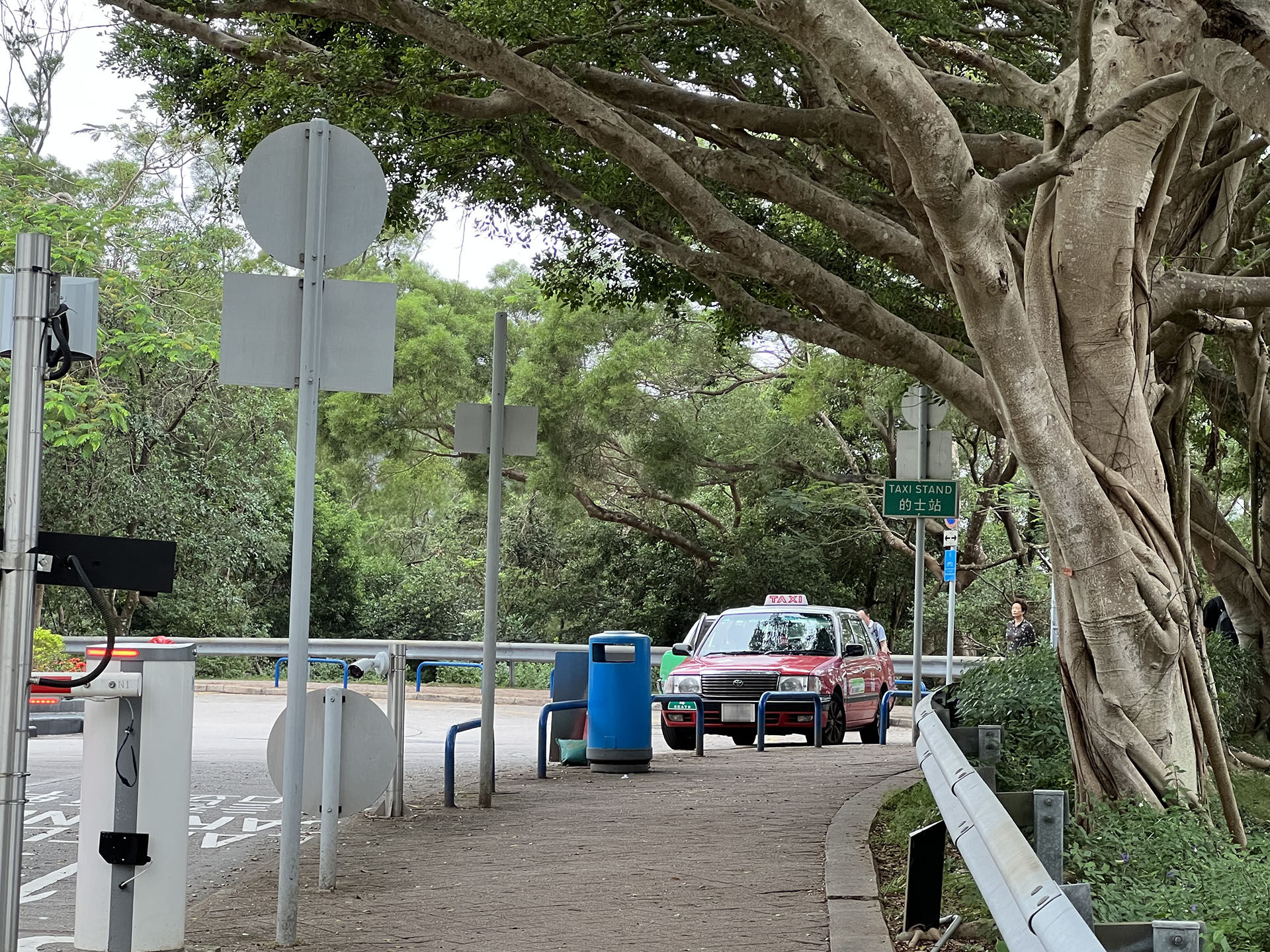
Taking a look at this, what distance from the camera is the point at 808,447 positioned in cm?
3156

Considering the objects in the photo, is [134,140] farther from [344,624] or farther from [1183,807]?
[1183,807]

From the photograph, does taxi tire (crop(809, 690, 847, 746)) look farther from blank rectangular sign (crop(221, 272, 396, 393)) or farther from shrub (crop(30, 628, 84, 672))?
blank rectangular sign (crop(221, 272, 396, 393))

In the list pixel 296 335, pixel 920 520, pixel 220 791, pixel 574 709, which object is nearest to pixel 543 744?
pixel 574 709

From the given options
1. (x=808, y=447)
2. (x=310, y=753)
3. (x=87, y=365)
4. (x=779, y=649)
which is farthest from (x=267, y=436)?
(x=310, y=753)

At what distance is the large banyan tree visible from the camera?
7.13 m

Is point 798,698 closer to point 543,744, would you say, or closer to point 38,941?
point 543,744

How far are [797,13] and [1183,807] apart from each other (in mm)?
4426

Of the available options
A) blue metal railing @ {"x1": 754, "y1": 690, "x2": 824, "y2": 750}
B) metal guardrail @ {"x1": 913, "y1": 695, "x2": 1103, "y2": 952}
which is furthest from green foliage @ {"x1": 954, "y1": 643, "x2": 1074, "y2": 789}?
blue metal railing @ {"x1": 754, "y1": 690, "x2": 824, "y2": 750}

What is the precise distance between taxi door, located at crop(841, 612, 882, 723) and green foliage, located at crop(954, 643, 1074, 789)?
25.8 ft

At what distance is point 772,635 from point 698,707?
10.6ft

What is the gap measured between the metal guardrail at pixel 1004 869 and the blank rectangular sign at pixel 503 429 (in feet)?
18.4

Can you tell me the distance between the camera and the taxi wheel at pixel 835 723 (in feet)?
58.3

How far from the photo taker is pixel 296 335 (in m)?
6.45

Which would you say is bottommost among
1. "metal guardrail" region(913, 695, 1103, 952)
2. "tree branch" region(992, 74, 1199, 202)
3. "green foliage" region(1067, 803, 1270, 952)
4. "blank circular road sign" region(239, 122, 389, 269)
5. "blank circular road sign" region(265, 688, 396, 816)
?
"green foliage" region(1067, 803, 1270, 952)
